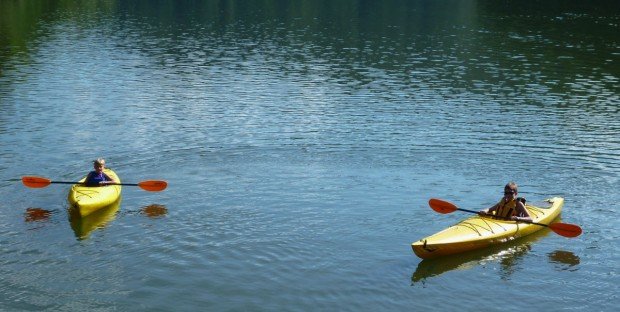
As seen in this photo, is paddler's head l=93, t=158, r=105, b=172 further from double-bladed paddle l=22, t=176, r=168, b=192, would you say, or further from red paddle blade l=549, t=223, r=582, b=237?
red paddle blade l=549, t=223, r=582, b=237

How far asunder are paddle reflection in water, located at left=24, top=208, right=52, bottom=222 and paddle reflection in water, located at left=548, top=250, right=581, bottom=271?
14176mm

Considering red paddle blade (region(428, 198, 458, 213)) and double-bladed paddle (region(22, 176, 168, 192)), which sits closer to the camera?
red paddle blade (region(428, 198, 458, 213))

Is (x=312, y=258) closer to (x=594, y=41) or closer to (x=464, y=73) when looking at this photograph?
(x=464, y=73)

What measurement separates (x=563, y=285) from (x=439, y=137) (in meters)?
14.3

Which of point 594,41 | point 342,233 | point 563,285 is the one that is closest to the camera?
point 563,285

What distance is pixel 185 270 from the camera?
886 inches

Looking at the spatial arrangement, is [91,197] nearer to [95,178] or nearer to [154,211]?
[95,178]

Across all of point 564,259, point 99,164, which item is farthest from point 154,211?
point 564,259

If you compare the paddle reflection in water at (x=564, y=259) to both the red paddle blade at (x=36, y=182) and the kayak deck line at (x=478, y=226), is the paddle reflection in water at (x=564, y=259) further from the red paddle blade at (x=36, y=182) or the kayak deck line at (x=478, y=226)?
the red paddle blade at (x=36, y=182)

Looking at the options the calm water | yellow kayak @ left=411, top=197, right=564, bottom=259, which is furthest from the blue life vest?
yellow kayak @ left=411, top=197, right=564, bottom=259

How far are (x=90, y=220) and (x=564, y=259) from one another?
43.4 ft

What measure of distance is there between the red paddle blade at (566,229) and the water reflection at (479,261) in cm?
88

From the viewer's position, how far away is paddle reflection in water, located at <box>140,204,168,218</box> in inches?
1045

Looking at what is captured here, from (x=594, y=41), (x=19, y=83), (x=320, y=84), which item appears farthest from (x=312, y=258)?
(x=594, y=41)
